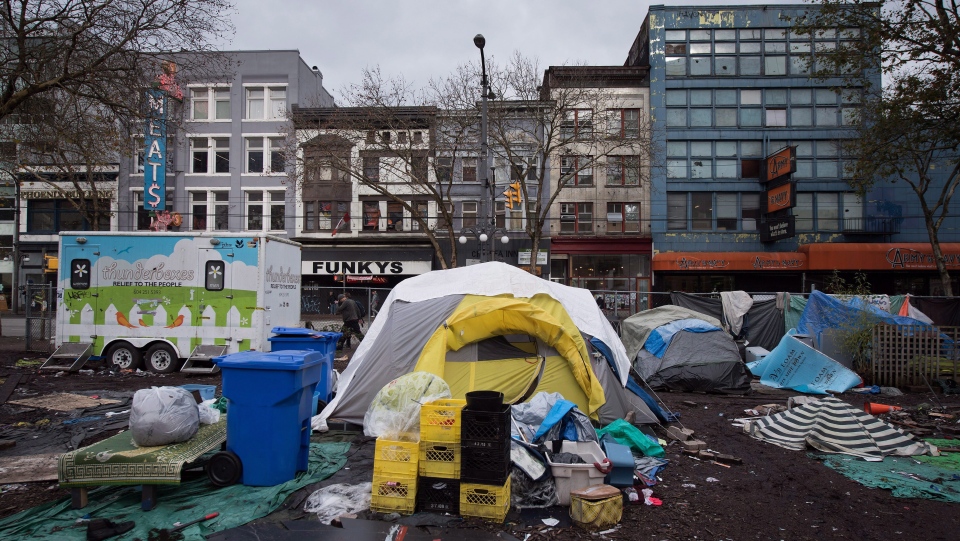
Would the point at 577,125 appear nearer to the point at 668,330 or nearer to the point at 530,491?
the point at 668,330

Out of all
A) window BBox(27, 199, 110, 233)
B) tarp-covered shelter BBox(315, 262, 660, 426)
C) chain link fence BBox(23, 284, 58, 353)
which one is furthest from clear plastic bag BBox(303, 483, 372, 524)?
window BBox(27, 199, 110, 233)

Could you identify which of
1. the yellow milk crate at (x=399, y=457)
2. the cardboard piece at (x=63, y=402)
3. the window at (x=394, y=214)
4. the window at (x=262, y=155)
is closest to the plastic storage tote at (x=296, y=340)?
the cardboard piece at (x=63, y=402)

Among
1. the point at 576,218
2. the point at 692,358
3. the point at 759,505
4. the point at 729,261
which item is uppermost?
the point at 576,218

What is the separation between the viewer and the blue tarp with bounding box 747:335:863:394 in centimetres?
1072

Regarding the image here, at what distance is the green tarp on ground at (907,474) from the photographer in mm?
5328

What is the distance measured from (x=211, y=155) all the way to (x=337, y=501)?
2807 cm

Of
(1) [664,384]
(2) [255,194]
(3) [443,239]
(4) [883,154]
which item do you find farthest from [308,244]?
(4) [883,154]

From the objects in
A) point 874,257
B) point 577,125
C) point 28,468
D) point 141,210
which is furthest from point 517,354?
point 141,210

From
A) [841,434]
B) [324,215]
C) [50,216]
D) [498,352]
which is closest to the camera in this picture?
[841,434]

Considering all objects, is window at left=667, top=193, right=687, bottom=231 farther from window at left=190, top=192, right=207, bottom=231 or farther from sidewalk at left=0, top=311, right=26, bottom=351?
sidewalk at left=0, top=311, right=26, bottom=351

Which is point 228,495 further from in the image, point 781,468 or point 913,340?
point 913,340

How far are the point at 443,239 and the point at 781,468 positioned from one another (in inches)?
932

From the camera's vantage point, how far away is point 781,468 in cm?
611

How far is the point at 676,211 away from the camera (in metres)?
27.8
